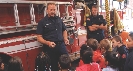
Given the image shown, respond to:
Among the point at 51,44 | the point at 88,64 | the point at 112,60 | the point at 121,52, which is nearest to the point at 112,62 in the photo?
the point at 112,60

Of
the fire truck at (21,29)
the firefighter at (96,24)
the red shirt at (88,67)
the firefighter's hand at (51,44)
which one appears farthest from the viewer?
the firefighter at (96,24)

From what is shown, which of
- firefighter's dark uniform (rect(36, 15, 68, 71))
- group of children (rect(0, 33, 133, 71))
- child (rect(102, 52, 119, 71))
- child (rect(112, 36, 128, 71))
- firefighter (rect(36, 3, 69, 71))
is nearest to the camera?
group of children (rect(0, 33, 133, 71))

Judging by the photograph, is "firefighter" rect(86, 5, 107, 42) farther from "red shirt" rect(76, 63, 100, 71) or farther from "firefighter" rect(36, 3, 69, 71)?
"red shirt" rect(76, 63, 100, 71)

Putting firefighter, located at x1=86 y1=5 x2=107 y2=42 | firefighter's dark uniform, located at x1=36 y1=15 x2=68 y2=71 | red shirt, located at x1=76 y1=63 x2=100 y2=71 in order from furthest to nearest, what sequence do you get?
1. firefighter, located at x1=86 y1=5 x2=107 y2=42
2. firefighter's dark uniform, located at x1=36 y1=15 x2=68 y2=71
3. red shirt, located at x1=76 y1=63 x2=100 y2=71

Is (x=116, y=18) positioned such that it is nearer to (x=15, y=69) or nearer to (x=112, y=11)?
(x=112, y=11)

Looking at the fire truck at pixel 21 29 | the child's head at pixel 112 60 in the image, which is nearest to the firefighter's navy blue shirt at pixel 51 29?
the fire truck at pixel 21 29

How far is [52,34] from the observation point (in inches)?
152

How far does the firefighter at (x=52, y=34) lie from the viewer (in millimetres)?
3697

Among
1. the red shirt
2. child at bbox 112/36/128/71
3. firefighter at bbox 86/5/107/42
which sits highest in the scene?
firefighter at bbox 86/5/107/42

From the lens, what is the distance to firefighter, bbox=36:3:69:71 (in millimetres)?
3697

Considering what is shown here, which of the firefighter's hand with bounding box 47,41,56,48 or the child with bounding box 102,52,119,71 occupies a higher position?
the firefighter's hand with bounding box 47,41,56,48

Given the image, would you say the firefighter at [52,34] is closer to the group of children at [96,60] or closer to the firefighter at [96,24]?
the group of children at [96,60]

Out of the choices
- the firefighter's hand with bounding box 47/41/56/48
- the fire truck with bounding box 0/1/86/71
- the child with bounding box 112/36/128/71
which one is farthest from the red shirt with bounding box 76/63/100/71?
the fire truck with bounding box 0/1/86/71

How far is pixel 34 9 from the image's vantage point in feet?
12.7
